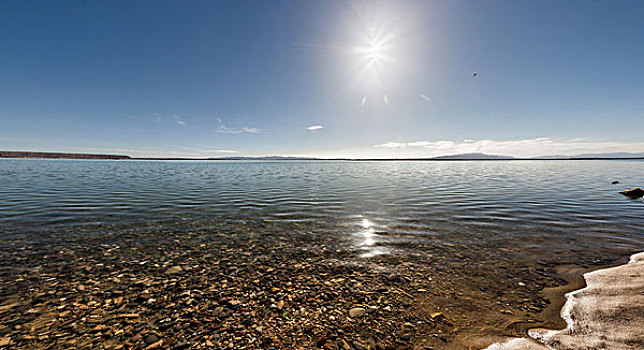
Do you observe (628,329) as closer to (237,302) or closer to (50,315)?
(237,302)

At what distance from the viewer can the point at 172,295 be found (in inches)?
274

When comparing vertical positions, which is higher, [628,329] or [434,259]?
[628,329]

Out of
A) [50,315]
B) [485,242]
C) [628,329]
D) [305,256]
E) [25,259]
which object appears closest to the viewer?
[628,329]

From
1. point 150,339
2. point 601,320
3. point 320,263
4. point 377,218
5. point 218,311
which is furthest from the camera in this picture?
point 377,218

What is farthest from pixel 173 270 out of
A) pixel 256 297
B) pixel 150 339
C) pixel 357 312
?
pixel 357 312

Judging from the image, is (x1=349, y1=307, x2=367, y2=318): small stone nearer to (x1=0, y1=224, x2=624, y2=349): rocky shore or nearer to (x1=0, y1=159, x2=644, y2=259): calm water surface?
(x1=0, y1=224, x2=624, y2=349): rocky shore

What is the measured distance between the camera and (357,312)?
630 cm

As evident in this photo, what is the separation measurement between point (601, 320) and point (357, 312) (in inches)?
204

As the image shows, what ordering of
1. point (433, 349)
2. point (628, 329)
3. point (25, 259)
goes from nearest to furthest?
point (628, 329) → point (433, 349) → point (25, 259)

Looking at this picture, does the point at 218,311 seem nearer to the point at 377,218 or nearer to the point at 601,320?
the point at 601,320

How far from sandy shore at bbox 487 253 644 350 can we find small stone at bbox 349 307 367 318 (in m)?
2.76

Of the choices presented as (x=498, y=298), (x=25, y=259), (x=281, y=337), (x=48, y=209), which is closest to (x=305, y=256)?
(x=281, y=337)

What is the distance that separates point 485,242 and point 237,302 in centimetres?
1099

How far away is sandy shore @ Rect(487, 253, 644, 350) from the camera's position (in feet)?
14.7
